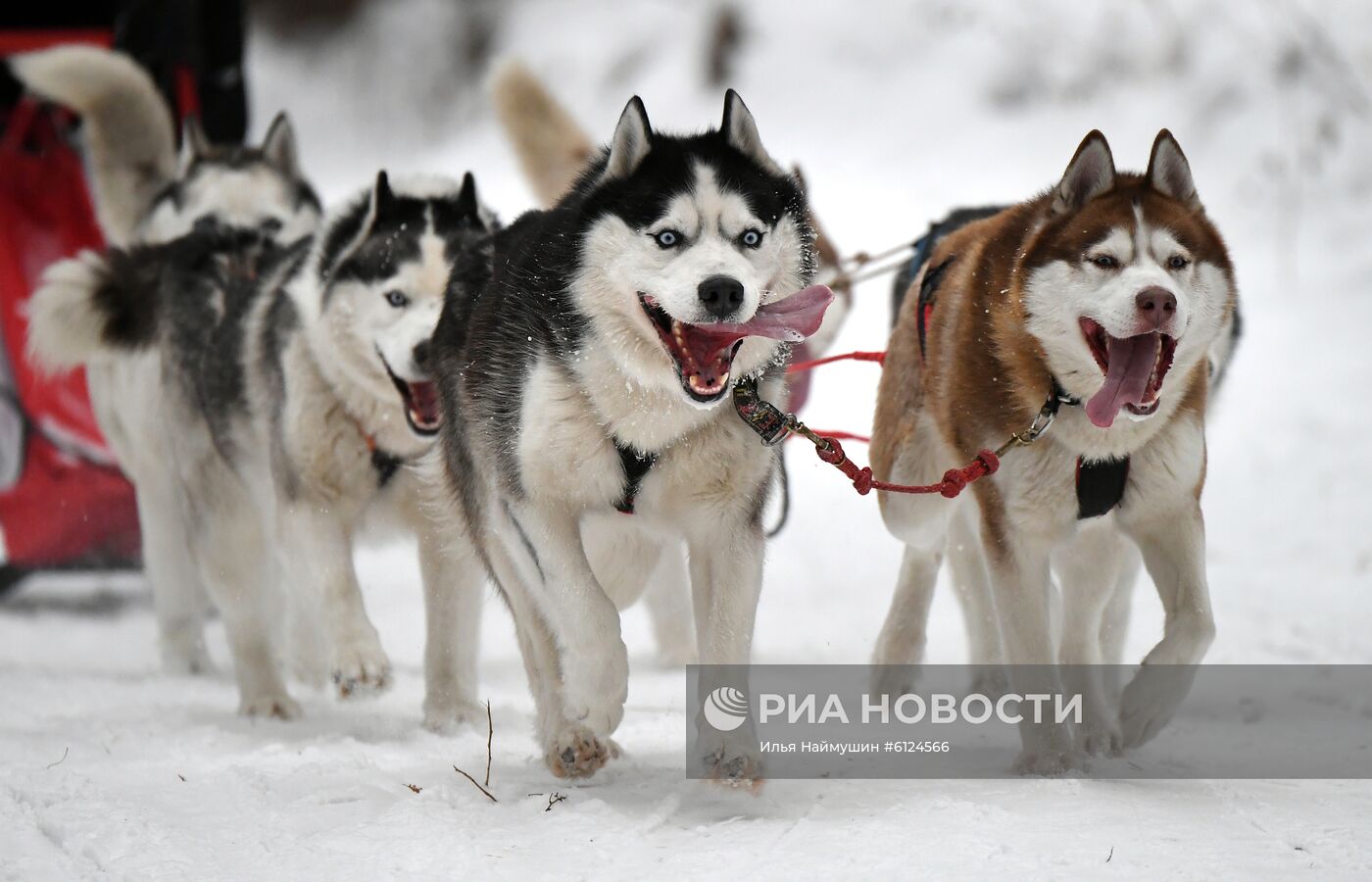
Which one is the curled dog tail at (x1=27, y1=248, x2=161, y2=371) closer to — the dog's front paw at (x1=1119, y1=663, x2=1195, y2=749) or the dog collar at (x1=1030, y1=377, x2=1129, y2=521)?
the dog collar at (x1=1030, y1=377, x2=1129, y2=521)

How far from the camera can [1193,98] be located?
43.9 feet

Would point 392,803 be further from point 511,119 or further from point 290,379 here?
point 511,119

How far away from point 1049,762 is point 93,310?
3.15m

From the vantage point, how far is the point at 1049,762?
9.71 feet

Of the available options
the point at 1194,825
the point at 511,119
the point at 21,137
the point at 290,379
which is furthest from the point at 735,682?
the point at 21,137

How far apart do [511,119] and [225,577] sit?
2696 millimetres

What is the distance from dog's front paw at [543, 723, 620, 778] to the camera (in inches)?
110

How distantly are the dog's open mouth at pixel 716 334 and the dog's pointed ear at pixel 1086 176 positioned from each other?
687 millimetres

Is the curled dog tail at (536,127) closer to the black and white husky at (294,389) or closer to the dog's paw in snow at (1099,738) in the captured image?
the black and white husky at (294,389)

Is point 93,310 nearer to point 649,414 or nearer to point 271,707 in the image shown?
point 271,707

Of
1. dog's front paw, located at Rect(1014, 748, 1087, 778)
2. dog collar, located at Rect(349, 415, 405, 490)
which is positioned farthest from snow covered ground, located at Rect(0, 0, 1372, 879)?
dog collar, located at Rect(349, 415, 405, 490)

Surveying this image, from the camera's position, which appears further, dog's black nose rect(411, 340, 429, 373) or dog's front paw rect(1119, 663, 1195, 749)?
dog's black nose rect(411, 340, 429, 373)

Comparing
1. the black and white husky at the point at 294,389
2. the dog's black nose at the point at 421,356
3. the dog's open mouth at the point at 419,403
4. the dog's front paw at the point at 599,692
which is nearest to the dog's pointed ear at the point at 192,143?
the black and white husky at the point at 294,389

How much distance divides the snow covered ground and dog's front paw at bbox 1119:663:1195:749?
0.15m
